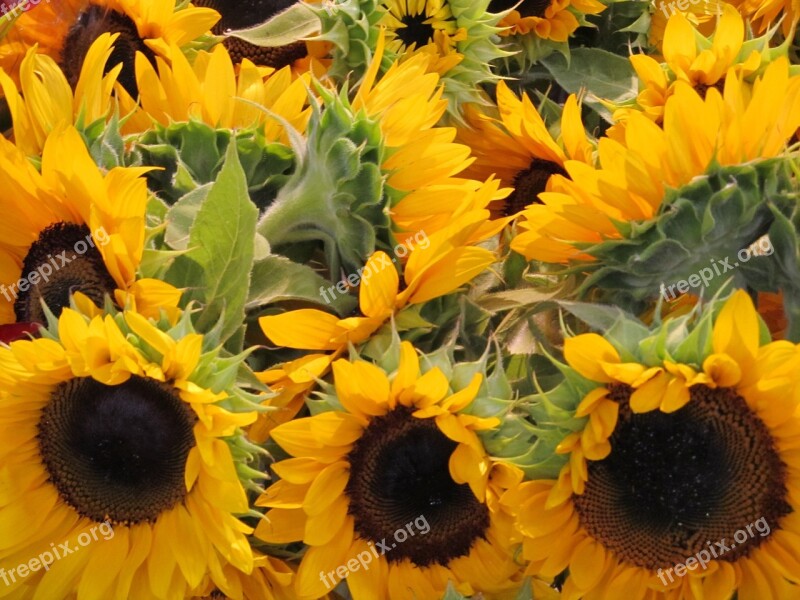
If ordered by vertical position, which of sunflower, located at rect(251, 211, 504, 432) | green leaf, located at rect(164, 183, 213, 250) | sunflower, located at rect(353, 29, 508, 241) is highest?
green leaf, located at rect(164, 183, 213, 250)

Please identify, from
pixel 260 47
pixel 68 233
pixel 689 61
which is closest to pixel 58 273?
pixel 68 233

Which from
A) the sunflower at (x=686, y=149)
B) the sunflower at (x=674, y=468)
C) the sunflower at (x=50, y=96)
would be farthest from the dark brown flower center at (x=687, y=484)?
the sunflower at (x=50, y=96)

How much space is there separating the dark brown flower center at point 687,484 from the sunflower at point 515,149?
1.06 ft

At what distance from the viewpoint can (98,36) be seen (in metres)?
0.97

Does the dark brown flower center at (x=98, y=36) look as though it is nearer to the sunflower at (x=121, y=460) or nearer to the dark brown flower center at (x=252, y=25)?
the dark brown flower center at (x=252, y=25)

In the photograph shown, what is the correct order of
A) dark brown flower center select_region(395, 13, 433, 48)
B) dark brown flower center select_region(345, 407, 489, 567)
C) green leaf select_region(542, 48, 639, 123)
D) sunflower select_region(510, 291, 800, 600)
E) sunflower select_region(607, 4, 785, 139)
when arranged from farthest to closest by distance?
green leaf select_region(542, 48, 639, 123), dark brown flower center select_region(395, 13, 433, 48), sunflower select_region(607, 4, 785, 139), dark brown flower center select_region(345, 407, 489, 567), sunflower select_region(510, 291, 800, 600)

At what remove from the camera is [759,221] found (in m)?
0.77

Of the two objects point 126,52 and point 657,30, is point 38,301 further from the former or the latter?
point 657,30

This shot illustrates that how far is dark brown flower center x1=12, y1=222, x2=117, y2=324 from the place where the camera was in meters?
0.80

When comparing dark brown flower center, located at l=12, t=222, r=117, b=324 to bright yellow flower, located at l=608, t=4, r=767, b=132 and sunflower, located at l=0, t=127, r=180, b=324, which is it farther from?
bright yellow flower, located at l=608, t=4, r=767, b=132

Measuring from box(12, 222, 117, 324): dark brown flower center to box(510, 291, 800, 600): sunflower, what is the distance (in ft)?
1.00

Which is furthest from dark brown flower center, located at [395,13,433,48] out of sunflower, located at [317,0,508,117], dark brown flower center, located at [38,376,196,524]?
dark brown flower center, located at [38,376,196,524]

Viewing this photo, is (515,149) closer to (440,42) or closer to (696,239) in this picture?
(440,42)


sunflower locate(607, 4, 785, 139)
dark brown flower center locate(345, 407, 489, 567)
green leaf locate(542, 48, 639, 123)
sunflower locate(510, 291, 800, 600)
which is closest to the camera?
sunflower locate(510, 291, 800, 600)
